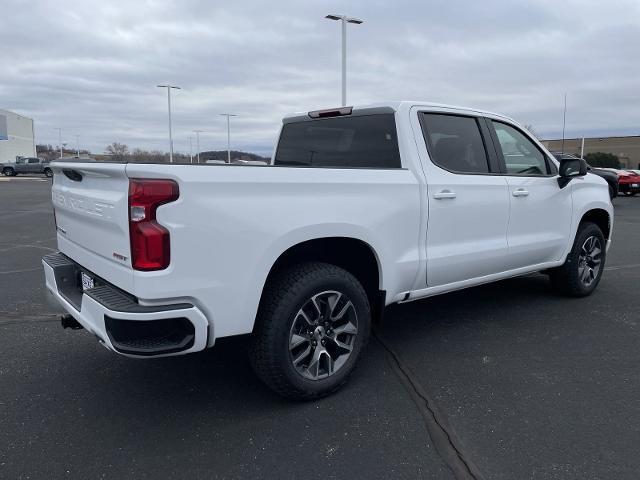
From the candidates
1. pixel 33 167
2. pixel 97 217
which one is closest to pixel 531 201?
pixel 97 217

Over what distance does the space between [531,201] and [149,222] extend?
341 centimetres

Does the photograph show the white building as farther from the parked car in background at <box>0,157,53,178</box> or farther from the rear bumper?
the rear bumper

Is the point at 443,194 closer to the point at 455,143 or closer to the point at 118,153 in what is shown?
the point at 455,143

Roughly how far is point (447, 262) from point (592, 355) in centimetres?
134

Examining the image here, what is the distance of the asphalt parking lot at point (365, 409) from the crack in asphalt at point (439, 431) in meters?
0.01

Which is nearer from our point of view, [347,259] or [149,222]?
[149,222]

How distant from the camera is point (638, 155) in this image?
70062 mm

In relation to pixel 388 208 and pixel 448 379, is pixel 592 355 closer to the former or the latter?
pixel 448 379

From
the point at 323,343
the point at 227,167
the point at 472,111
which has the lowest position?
the point at 323,343

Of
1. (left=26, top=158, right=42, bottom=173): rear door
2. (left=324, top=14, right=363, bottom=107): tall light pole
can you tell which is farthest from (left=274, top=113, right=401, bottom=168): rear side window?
(left=26, top=158, right=42, bottom=173): rear door

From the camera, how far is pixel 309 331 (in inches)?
128

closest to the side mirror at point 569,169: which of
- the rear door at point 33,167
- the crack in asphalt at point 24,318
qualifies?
the crack in asphalt at point 24,318

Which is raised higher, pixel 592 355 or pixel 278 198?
pixel 278 198

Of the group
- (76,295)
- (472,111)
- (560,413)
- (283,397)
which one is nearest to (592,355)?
(560,413)
